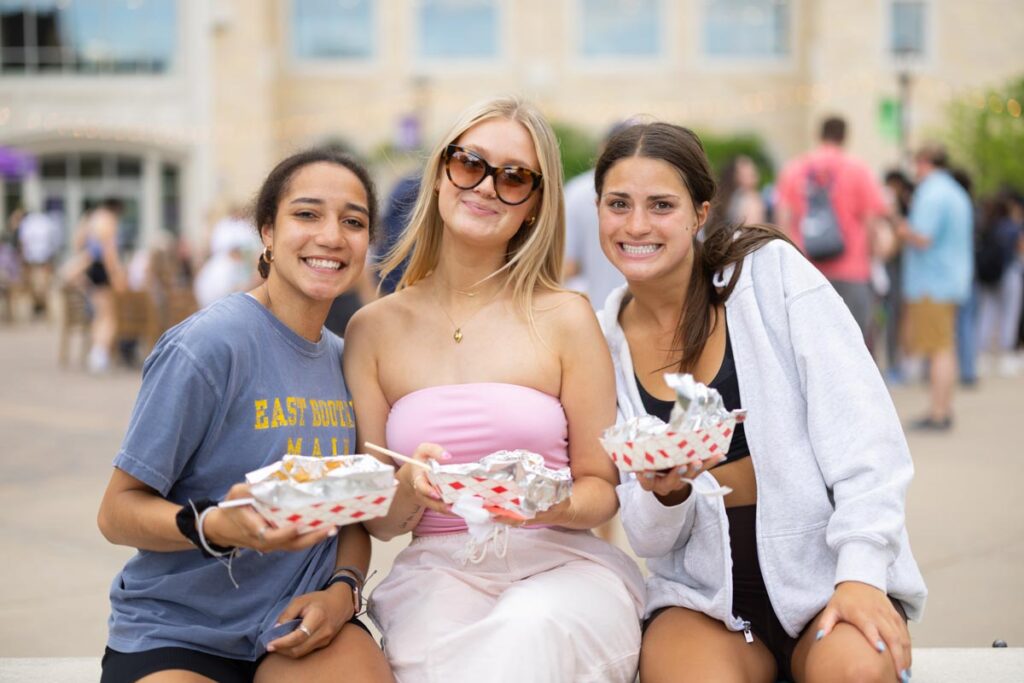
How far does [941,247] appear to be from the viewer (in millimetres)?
9688

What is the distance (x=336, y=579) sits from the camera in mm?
2775

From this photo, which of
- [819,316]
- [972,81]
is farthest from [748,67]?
[819,316]

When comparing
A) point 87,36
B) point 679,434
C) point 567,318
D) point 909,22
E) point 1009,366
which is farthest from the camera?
point 909,22

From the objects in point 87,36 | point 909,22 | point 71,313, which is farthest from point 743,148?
point 71,313

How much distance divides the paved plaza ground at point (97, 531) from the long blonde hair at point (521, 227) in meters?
2.32

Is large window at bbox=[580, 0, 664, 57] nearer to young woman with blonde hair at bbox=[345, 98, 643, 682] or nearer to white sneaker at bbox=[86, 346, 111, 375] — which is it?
white sneaker at bbox=[86, 346, 111, 375]

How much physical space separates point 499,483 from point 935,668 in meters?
1.50

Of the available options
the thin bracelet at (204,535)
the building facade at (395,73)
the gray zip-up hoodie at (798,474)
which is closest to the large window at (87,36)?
the building facade at (395,73)

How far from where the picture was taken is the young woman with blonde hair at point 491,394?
271 cm

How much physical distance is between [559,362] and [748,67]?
35664mm

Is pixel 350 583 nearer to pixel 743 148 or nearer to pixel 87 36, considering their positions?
pixel 743 148

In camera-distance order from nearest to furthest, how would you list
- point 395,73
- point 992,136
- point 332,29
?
point 992,136 < point 395,73 < point 332,29

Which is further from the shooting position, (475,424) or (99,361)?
(99,361)

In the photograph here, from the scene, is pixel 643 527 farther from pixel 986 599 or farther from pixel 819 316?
pixel 986 599
